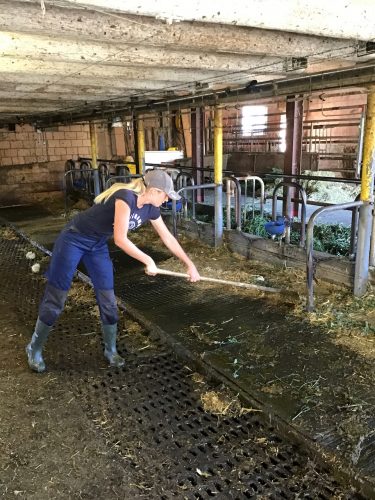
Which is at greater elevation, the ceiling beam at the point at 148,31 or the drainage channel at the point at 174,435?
the ceiling beam at the point at 148,31

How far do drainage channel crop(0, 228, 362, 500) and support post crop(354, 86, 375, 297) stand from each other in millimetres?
2136

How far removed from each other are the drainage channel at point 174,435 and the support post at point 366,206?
2.14 m

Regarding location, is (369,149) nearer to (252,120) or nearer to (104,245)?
(104,245)

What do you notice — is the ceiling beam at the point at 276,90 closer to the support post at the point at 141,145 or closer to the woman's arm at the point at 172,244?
the support post at the point at 141,145

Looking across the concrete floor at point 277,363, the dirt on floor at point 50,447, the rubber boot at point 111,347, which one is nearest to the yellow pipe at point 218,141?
the concrete floor at point 277,363

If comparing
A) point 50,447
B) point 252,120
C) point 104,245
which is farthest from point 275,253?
point 252,120

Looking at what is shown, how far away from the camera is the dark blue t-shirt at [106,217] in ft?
9.95

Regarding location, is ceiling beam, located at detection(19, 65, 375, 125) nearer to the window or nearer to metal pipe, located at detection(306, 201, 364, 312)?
metal pipe, located at detection(306, 201, 364, 312)

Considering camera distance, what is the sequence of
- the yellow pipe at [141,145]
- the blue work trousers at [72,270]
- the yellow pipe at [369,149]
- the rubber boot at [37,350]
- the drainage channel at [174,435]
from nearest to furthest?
the drainage channel at [174,435]
the blue work trousers at [72,270]
the rubber boot at [37,350]
the yellow pipe at [369,149]
the yellow pipe at [141,145]

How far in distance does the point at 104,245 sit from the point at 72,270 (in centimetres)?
32

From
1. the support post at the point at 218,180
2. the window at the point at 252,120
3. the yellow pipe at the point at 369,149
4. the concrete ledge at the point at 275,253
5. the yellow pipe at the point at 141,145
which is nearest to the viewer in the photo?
the yellow pipe at the point at 369,149

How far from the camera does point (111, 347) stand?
3.44 m

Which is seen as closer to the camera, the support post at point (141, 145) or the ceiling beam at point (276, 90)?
the ceiling beam at point (276, 90)

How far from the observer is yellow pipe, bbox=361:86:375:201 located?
4070 millimetres
